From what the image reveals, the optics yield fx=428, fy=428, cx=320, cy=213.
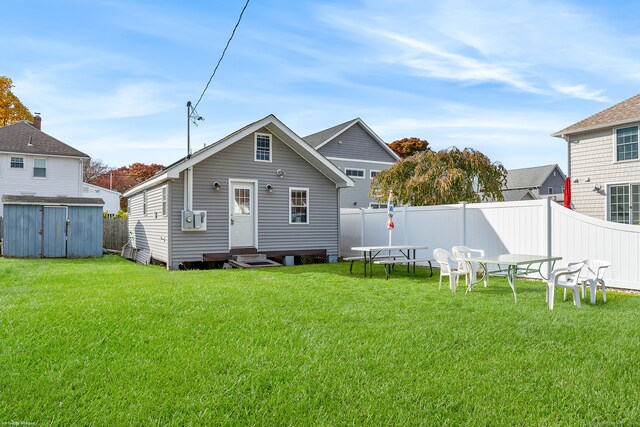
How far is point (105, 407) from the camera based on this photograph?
9.75 feet

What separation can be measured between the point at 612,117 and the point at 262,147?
39.6 feet

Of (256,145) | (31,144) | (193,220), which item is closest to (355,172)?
(256,145)

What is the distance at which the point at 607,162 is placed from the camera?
14922 millimetres

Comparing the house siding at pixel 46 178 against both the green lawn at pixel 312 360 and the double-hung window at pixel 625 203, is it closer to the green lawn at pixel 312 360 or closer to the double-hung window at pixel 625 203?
the green lawn at pixel 312 360

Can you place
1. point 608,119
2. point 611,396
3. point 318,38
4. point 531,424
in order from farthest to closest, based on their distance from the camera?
point 608,119 < point 318,38 < point 611,396 < point 531,424

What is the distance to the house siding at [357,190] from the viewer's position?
23.7 m

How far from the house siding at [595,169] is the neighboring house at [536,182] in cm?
1961

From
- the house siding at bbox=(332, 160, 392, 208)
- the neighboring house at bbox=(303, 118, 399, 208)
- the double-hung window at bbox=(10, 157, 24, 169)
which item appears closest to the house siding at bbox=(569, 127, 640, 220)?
the neighboring house at bbox=(303, 118, 399, 208)

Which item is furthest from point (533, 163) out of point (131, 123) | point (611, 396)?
point (611, 396)

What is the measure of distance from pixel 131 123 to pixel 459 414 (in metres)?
20.0

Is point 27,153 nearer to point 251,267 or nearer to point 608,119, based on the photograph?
point 251,267

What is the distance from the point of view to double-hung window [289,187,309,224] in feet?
45.5

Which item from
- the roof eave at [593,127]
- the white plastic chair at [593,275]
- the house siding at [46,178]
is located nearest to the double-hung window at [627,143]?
the roof eave at [593,127]

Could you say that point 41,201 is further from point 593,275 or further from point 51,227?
point 593,275
